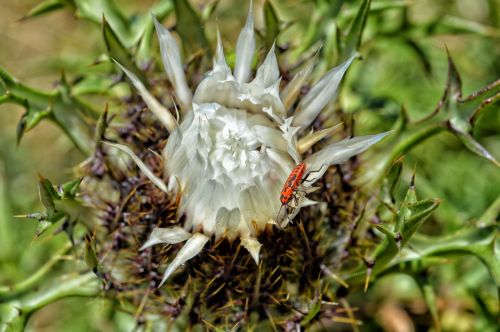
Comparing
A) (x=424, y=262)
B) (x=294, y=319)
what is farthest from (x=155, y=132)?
(x=424, y=262)

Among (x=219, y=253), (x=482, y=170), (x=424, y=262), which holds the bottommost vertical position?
(x=482, y=170)

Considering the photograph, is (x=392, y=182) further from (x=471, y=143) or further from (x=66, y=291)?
(x=66, y=291)

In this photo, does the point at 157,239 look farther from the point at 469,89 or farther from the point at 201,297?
the point at 469,89

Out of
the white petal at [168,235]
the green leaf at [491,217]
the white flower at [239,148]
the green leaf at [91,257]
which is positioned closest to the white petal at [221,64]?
the white flower at [239,148]

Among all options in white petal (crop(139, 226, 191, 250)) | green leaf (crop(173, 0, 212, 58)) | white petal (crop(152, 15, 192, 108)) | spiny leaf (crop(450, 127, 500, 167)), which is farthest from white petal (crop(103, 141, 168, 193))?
spiny leaf (crop(450, 127, 500, 167))

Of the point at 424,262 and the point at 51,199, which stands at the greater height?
the point at 51,199

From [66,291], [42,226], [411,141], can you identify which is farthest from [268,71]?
[66,291]
